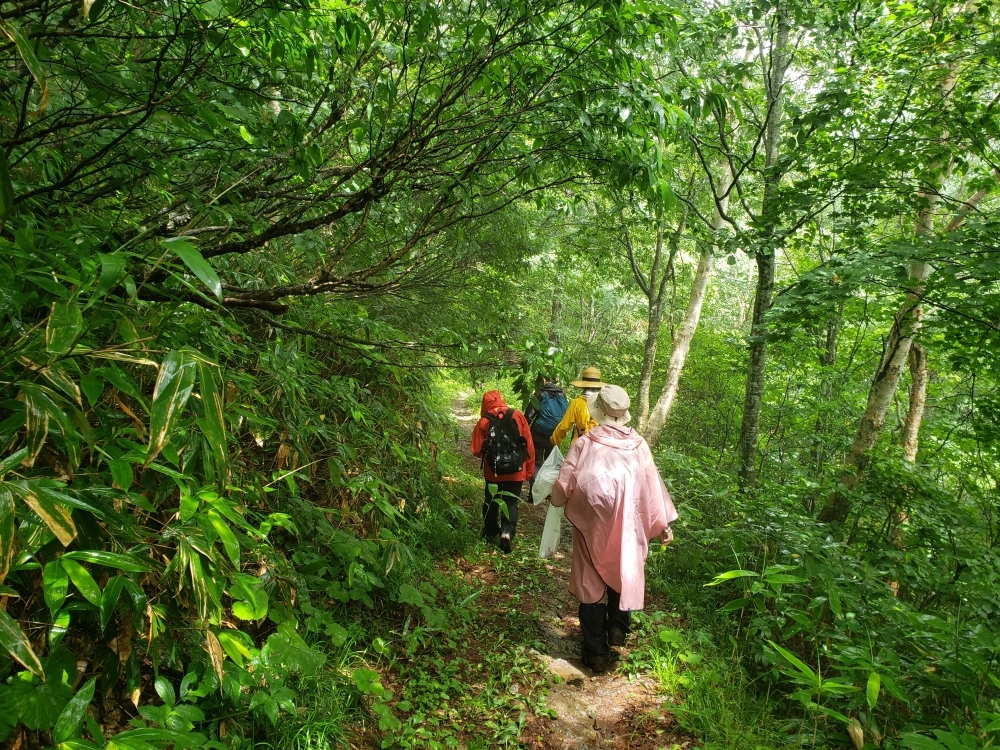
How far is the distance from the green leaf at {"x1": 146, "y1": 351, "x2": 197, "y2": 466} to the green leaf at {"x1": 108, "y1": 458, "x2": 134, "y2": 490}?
43 cm

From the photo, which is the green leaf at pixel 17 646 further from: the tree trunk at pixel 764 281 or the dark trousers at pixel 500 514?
the tree trunk at pixel 764 281

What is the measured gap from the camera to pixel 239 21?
81.1 inches

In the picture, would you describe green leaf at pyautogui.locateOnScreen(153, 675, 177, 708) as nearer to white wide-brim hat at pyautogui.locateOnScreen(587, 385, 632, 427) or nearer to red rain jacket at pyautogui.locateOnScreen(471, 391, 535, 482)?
white wide-brim hat at pyautogui.locateOnScreen(587, 385, 632, 427)

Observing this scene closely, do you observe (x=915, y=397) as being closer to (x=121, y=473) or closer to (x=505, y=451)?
(x=505, y=451)

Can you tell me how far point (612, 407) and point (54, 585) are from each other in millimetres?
3236

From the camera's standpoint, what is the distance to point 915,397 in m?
7.53

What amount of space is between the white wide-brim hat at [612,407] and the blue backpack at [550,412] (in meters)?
3.03

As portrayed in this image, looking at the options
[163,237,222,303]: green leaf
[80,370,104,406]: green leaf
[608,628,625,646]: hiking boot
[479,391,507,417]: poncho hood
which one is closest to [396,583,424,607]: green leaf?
[608,628,625,646]: hiking boot

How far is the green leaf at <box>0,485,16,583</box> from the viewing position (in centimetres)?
96

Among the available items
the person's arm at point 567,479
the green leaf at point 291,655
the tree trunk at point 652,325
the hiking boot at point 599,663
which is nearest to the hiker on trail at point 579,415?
the person's arm at point 567,479

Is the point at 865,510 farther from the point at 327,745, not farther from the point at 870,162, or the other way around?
the point at 327,745

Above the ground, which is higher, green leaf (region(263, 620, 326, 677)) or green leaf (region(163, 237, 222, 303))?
green leaf (region(163, 237, 222, 303))

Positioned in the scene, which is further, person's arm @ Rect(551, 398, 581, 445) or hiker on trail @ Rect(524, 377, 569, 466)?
hiker on trail @ Rect(524, 377, 569, 466)

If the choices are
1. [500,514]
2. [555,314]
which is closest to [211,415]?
[500,514]
